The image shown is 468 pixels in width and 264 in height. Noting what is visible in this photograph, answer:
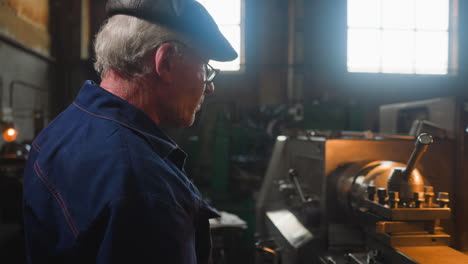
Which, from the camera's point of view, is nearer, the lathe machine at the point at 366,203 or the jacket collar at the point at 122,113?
the jacket collar at the point at 122,113

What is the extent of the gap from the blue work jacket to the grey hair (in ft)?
0.25

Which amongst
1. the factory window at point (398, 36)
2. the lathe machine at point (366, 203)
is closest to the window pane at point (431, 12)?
the factory window at point (398, 36)

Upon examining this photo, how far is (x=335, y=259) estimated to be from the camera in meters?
1.25

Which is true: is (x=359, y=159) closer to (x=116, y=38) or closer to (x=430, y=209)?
(x=430, y=209)

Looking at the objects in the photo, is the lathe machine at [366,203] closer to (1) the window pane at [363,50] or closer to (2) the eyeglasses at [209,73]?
(2) the eyeglasses at [209,73]

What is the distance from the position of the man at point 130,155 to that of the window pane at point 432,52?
20.2ft

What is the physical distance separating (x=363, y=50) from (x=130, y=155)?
599 centimetres

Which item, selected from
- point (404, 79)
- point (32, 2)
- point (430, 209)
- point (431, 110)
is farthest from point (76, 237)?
point (404, 79)

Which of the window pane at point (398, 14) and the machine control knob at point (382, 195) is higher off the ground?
the window pane at point (398, 14)

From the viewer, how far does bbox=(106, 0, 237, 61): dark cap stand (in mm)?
716

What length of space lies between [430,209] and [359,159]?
0.41 m

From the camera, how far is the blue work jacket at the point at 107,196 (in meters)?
0.55

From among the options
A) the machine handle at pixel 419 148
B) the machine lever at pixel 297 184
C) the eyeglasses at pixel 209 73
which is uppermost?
the eyeglasses at pixel 209 73

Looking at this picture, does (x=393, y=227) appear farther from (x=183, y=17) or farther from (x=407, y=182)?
(x=183, y=17)
